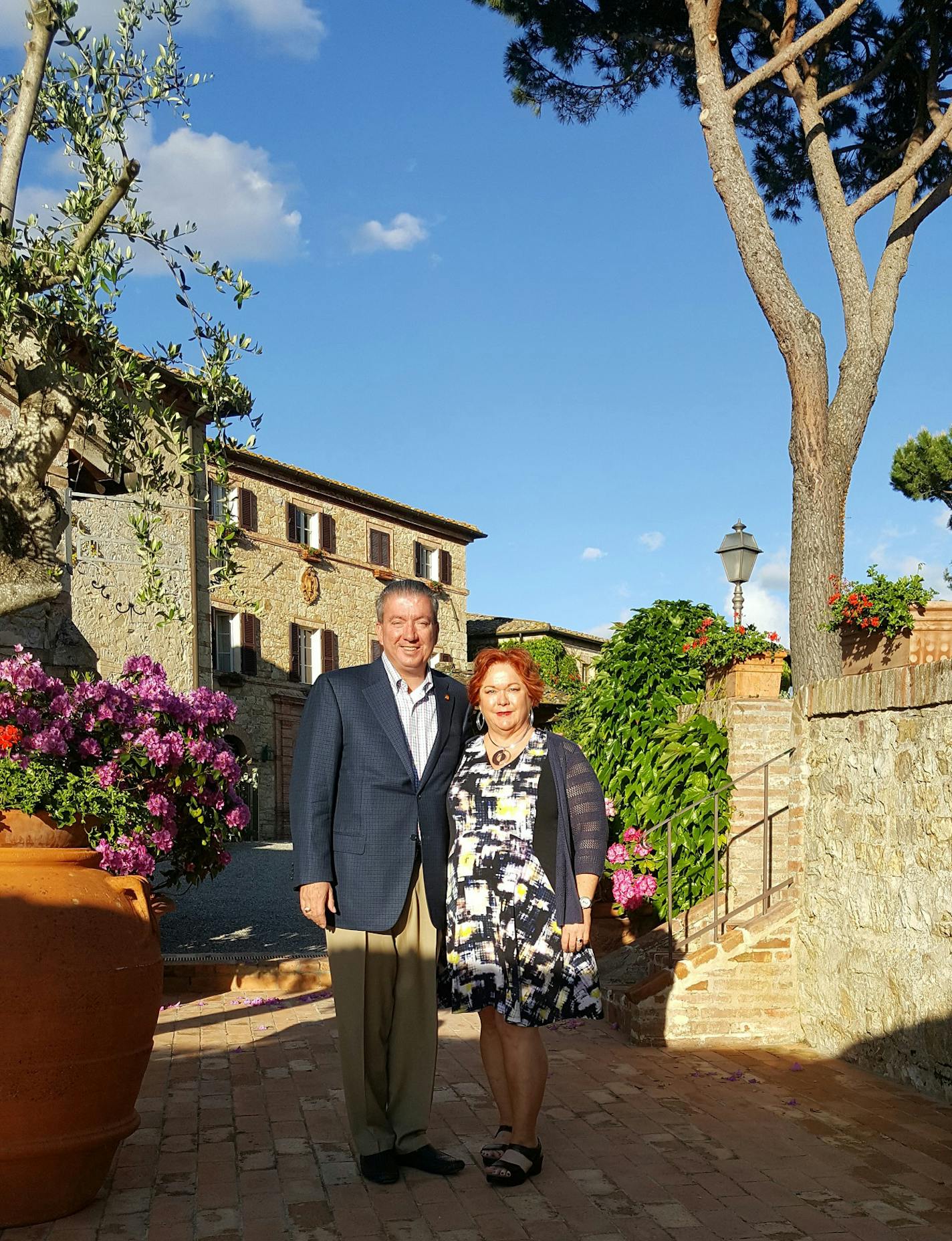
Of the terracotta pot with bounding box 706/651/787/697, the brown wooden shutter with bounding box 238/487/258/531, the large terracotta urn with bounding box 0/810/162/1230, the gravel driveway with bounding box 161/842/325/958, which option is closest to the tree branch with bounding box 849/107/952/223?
the terracotta pot with bounding box 706/651/787/697

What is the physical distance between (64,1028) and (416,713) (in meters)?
1.35

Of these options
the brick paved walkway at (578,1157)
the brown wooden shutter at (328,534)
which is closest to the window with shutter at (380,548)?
the brown wooden shutter at (328,534)

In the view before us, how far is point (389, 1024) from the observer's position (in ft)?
11.9

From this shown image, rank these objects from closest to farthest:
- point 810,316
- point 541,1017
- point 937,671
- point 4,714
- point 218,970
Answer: point 541,1017 < point 937,671 < point 4,714 < point 218,970 < point 810,316

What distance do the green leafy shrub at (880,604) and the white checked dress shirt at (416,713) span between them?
5739 mm

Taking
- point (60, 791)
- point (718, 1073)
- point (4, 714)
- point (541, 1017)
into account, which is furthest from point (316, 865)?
point (718, 1073)

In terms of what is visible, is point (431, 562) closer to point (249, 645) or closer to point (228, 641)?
point (249, 645)

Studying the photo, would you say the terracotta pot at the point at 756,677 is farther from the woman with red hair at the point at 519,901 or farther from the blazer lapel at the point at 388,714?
the blazer lapel at the point at 388,714

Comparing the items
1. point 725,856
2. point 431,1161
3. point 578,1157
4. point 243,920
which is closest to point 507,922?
point 431,1161

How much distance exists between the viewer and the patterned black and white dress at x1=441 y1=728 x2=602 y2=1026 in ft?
11.4

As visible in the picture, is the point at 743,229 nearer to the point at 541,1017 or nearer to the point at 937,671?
the point at 937,671

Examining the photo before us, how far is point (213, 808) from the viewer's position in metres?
6.42

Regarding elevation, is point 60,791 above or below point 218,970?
above

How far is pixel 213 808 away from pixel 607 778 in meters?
2.38
